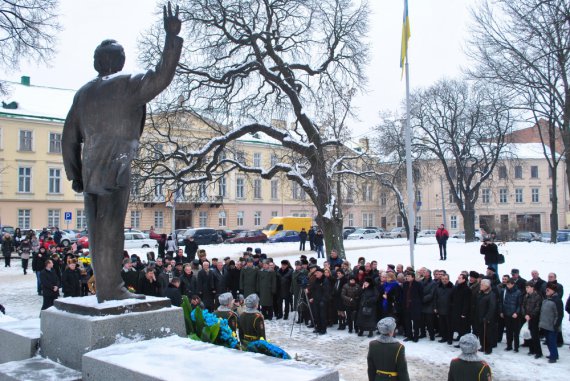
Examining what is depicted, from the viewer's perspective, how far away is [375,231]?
171ft

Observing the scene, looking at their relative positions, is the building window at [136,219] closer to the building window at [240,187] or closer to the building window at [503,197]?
the building window at [240,187]

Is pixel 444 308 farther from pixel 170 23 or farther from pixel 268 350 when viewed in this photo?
pixel 170 23

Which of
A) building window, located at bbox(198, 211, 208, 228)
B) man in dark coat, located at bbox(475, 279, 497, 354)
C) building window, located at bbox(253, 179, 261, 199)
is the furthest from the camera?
building window, located at bbox(253, 179, 261, 199)

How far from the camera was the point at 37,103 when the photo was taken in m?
49.7

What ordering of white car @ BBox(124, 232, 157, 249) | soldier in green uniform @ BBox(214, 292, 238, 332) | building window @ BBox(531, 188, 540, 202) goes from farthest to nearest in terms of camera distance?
1. building window @ BBox(531, 188, 540, 202)
2. white car @ BBox(124, 232, 157, 249)
3. soldier in green uniform @ BBox(214, 292, 238, 332)

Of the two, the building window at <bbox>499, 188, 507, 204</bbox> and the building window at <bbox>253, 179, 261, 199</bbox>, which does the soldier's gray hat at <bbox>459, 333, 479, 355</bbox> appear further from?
the building window at <bbox>499, 188, 507, 204</bbox>

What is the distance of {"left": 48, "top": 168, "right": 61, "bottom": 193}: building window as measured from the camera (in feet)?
161

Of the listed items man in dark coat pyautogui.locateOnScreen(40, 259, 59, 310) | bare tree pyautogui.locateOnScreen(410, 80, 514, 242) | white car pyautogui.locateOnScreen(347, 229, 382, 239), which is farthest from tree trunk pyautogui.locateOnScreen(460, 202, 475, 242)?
man in dark coat pyautogui.locateOnScreen(40, 259, 59, 310)

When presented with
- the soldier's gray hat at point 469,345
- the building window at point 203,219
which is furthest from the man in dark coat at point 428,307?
the building window at point 203,219

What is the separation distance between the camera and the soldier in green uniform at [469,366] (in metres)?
5.64

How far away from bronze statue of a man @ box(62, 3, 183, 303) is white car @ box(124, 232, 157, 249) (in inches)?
1190

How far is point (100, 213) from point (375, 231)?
158 feet

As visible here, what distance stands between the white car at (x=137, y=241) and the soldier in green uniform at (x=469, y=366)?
30.6 m

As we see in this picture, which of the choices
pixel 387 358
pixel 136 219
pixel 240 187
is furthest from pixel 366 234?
pixel 387 358
